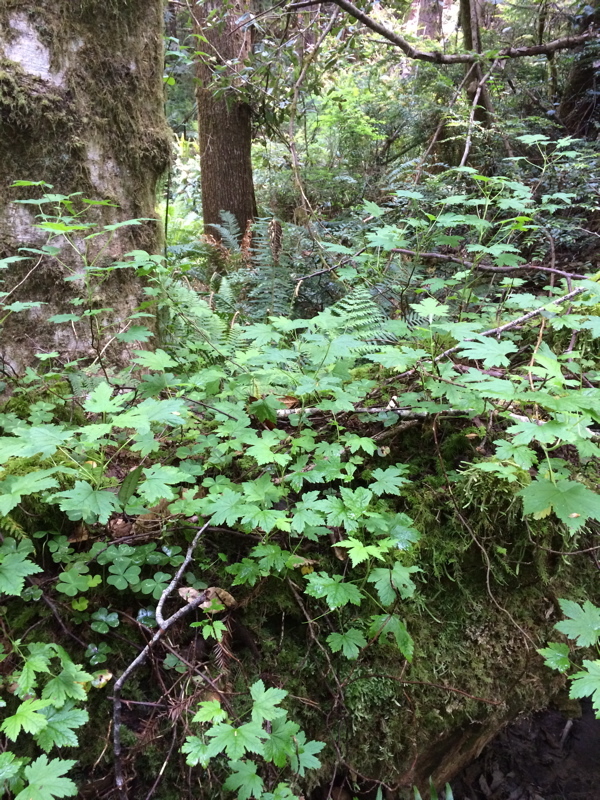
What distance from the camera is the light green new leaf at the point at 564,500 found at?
1.27 meters

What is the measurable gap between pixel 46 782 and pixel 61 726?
0.13 metres

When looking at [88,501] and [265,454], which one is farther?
[265,454]

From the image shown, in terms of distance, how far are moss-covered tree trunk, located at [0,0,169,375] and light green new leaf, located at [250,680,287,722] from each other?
6.18 ft

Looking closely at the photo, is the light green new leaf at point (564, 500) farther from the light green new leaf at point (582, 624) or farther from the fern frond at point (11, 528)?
the fern frond at point (11, 528)

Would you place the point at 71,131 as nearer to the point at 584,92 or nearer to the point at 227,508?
the point at 227,508

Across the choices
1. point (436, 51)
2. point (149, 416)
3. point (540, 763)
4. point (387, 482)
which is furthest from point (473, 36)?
point (540, 763)

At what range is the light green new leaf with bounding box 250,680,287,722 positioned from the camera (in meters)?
1.15

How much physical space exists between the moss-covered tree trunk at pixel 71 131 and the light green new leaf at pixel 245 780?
1.97 m

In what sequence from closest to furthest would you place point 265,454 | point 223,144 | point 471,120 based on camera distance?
point 265,454
point 471,120
point 223,144

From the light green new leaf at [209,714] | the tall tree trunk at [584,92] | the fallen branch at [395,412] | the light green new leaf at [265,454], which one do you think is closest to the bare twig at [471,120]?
the tall tree trunk at [584,92]

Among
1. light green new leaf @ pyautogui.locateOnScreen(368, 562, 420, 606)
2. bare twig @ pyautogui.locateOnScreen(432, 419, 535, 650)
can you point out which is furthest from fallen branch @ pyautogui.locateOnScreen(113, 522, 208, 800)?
bare twig @ pyautogui.locateOnScreen(432, 419, 535, 650)

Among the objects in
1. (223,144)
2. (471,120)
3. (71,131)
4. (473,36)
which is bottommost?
(71,131)

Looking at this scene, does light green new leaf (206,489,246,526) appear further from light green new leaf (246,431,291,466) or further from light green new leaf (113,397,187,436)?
light green new leaf (113,397,187,436)

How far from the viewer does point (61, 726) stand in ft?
3.63
